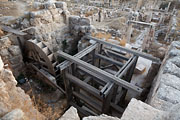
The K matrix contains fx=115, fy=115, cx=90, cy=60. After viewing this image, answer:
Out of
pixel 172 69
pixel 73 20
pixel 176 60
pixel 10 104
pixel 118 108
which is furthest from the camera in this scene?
pixel 73 20

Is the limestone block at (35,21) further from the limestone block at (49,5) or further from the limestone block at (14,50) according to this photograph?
the limestone block at (14,50)

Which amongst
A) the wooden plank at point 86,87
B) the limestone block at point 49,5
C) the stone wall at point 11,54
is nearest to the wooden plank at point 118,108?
the wooden plank at point 86,87

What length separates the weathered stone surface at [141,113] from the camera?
A: 1135mm

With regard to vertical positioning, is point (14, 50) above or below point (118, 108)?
above

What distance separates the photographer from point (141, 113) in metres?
1.19

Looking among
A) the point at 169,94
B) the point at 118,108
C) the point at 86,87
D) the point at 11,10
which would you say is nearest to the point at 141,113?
the point at 169,94

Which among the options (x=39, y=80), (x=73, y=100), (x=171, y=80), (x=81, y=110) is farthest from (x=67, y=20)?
(x=171, y=80)

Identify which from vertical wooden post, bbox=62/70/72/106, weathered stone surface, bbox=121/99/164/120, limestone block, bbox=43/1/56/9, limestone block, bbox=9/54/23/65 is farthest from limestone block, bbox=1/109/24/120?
limestone block, bbox=43/1/56/9

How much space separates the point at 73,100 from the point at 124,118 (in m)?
3.78

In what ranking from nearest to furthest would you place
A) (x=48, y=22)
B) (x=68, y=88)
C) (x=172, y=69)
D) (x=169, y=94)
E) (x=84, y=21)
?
1. (x=169, y=94)
2. (x=172, y=69)
3. (x=68, y=88)
4. (x=48, y=22)
5. (x=84, y=21)

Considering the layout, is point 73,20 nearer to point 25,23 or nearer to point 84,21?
point 84,21

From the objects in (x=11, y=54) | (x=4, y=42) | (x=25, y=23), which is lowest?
(x=11, y=54)

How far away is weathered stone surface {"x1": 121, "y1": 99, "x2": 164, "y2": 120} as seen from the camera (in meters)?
1.13

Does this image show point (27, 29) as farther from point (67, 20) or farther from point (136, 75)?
point (136, 75)
